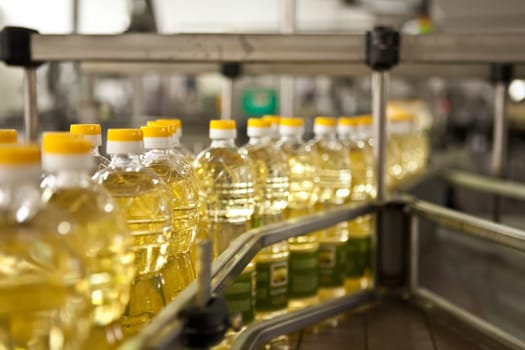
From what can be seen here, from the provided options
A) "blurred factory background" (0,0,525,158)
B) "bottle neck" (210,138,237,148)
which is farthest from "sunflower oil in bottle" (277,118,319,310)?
"blurred factory background" (0,0,525,158)

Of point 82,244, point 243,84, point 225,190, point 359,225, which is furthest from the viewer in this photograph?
point 243,84

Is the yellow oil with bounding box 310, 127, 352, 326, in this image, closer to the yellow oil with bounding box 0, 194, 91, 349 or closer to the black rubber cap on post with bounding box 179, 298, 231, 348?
the black rubber cap on post with bounding box 179, 298, 231, 348

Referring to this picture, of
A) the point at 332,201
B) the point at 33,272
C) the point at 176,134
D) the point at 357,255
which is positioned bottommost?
the point at 357,255

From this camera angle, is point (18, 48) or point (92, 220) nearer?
point (92, 220)

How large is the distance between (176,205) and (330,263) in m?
0.57

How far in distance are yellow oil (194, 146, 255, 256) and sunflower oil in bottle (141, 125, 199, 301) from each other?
0.62 feet

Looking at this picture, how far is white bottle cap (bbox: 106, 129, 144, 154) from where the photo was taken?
94 cm

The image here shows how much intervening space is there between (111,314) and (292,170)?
102 cm

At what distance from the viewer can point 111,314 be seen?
2.64 feet

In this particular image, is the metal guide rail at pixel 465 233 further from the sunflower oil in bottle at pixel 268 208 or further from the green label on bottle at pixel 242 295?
the green label on bottle at pixel 242 295

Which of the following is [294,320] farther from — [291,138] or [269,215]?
[291,138]

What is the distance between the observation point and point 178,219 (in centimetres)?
114

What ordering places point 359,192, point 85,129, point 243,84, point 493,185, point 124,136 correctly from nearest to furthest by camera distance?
point 124,136 < point 85,129 < point 359,192 < point 493,185 < point 243,84

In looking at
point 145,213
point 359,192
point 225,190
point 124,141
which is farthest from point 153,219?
point 359,192
